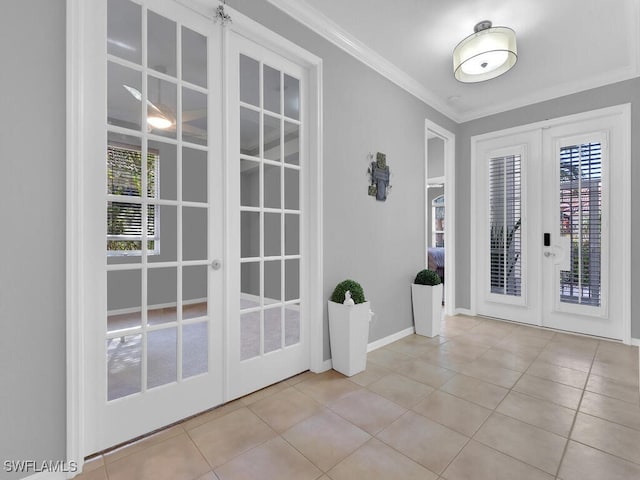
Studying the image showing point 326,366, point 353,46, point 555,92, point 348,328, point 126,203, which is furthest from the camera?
point 555,92

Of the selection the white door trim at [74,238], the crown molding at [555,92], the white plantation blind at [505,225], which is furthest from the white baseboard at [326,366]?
the crown molding at [555,92]

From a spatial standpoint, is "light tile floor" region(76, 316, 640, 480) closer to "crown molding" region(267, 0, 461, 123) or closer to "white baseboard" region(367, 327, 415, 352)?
"white baseboard" region(367, 327, 415, 352)

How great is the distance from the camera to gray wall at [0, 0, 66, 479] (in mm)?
1223

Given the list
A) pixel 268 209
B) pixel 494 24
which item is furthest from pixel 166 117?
pixel 494 24

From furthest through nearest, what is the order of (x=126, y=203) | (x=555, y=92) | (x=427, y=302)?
(x=555, y=92) → (x=427, y=302) → (x=126, y=203)

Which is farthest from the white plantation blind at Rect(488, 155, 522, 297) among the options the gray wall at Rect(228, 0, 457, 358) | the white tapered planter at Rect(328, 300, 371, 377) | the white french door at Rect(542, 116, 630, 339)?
the white tapered planter at Rect(328, 300, 371, 377)

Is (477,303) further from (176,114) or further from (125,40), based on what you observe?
(125,40)

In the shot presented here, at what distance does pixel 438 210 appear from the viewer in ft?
24.4

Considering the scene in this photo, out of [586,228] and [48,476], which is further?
[586,228]

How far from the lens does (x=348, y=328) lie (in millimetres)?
2287

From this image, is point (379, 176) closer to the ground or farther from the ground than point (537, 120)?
closer to the ground

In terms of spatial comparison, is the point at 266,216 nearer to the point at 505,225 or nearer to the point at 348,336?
the point at 348,336

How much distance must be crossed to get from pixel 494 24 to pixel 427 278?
88.5 inches

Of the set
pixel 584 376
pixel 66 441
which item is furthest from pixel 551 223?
pixel 66 441
